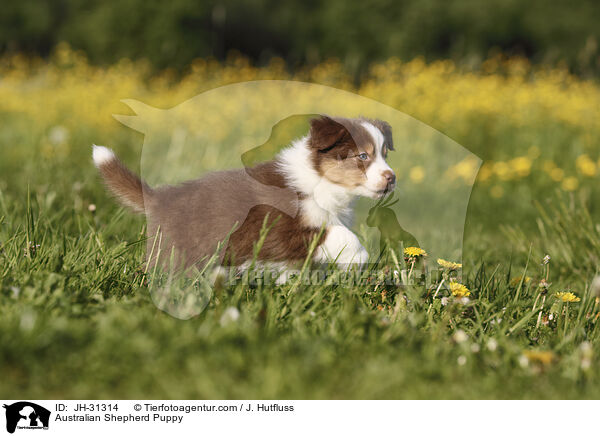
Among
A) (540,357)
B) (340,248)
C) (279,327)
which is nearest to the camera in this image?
(540,357)

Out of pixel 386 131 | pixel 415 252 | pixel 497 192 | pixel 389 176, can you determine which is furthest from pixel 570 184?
pixel 389 176

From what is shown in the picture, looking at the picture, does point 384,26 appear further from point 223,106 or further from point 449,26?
point 223,106

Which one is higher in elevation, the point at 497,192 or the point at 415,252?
the point at 415,252

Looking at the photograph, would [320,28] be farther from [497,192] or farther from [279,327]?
[279,327]

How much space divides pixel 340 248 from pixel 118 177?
1.06 m

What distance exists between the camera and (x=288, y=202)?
2.67 meters

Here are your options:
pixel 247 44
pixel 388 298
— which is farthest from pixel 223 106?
pixel 247 44

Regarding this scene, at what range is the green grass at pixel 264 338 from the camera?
2.06 m

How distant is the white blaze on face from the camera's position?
2.58 meters

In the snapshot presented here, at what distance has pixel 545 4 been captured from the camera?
52.7 ft

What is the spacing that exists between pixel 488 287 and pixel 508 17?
1404 cm

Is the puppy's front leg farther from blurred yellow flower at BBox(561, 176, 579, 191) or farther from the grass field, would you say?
blurred yellow flower at BBox(561, 176, 579, 191)

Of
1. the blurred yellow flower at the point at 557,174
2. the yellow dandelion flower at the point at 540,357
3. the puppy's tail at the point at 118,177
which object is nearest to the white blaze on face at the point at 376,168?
the yellow dandelion flower at the point at 540,357

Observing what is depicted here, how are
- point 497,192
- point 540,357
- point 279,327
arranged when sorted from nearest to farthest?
point 540,357 → point 279,327 → point 497,192
